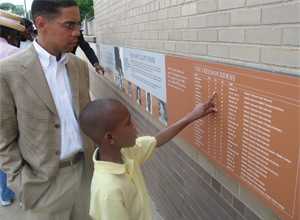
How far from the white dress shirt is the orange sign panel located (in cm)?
94

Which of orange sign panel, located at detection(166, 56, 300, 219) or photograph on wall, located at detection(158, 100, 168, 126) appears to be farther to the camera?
photograph on wall, located at detection(158, 100, 168, 126)

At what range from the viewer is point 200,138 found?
2.17 meters

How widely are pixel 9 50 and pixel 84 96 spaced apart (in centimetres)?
141

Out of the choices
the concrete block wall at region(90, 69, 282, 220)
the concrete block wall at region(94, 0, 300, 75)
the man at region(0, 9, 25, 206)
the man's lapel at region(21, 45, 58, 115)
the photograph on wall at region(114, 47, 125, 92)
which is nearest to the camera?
the concrete block wall at region(94, 0, 300, 75)

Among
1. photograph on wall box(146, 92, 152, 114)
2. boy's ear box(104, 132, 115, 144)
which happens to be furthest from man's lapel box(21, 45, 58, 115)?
photograph on wall box(146, 92, 152, 114)

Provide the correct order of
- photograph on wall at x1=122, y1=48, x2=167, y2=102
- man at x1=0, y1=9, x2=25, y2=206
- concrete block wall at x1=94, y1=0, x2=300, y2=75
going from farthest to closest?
man at x1=0, y1=9, x2=25, y2=206, photograph on wall at x1=122, y1=48, x2=167, y2=102, concrete block wall at x1=94, y1=0, x2=300, y2=75

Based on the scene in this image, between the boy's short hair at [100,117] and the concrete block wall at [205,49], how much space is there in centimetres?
79

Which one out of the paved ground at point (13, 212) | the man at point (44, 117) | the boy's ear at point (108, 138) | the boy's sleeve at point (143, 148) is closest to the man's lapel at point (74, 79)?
the man at point (44, 117)

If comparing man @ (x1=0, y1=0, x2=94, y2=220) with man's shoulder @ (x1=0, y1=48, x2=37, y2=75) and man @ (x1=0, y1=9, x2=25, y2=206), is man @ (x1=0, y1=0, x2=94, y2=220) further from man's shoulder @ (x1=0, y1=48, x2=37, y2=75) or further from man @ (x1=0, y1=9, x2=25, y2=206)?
man @ (x1=0, y1=9, x2=25, y2=206)

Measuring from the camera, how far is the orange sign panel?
1.30 meters

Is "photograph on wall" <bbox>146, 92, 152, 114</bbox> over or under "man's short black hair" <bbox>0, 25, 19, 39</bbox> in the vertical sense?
under

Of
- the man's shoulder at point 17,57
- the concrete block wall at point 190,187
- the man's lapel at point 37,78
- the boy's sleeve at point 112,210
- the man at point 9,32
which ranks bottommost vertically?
the concrete block wall at point 190,187

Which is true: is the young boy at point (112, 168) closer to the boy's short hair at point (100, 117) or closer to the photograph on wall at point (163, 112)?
the boy's short hair at point (100, 117)

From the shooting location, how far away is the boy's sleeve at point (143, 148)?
199cm
